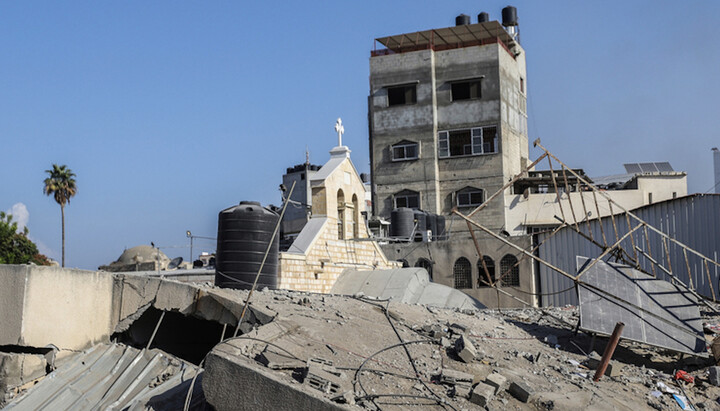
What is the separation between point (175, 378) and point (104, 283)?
6.58 feet

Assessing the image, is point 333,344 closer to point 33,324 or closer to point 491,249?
point 33,324

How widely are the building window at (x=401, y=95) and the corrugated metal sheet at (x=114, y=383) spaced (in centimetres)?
3658

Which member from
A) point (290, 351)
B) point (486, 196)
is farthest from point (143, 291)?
point (486, 196)

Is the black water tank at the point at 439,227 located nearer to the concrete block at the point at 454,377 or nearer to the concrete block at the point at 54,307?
the concrete block at the point at 54,307

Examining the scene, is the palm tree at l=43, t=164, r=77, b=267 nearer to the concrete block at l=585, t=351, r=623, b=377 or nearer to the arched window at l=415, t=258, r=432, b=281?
the arched window at l=415, t=258, r=432, b=281

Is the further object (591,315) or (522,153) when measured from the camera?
(522,153)

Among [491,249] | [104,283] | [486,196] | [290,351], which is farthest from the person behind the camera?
[486,196]

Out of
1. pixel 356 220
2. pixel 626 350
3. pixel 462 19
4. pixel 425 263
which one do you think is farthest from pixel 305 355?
pixel 462 19

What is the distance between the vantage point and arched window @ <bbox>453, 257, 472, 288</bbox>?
31.2 metres

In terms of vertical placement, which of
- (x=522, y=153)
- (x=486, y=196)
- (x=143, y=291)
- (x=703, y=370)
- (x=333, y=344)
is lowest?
(x=703, y=370)

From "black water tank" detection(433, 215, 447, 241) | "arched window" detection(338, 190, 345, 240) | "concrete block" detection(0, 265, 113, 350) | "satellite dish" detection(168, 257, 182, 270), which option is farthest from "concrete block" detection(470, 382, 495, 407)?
"black water tank" detection(433, 215, 447, 241)

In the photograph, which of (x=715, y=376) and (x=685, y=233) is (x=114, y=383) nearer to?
(x=715, y=376)

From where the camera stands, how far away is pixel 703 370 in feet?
39.1

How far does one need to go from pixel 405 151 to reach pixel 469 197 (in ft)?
16.4
